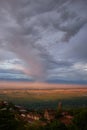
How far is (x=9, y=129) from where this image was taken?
57.6 m

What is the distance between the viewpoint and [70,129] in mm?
53969

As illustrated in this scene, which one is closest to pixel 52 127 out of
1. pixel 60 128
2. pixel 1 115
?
pixel 60 128

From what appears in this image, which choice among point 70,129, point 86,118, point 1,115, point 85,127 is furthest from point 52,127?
point 1,115

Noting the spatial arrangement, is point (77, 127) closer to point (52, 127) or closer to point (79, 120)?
point (79, 120)

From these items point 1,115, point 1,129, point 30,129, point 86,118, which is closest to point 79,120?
point 86,118

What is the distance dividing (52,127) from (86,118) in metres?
14.1

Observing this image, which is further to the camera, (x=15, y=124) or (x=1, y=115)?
(x=1, y=115)

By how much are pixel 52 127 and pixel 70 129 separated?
537 cm

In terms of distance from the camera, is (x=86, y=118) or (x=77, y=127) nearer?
(x=77, y=127)

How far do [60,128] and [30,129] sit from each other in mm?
6384

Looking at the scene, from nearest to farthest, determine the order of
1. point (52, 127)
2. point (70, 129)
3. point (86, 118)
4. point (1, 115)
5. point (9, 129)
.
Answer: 1. point (52, 127)
2. point (70, 129)
3. point (9, 129)
4. point (86, 118)
5. point (1, 115)

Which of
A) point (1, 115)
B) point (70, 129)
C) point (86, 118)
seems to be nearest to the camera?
point (70, 129)

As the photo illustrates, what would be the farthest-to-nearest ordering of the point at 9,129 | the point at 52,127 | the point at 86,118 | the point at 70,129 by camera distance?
1. the point at 86,118
2. the point at 9,129
3. the point at 70,129
4. the point at 52,127

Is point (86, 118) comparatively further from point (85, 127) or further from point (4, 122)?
point (4, 122)
